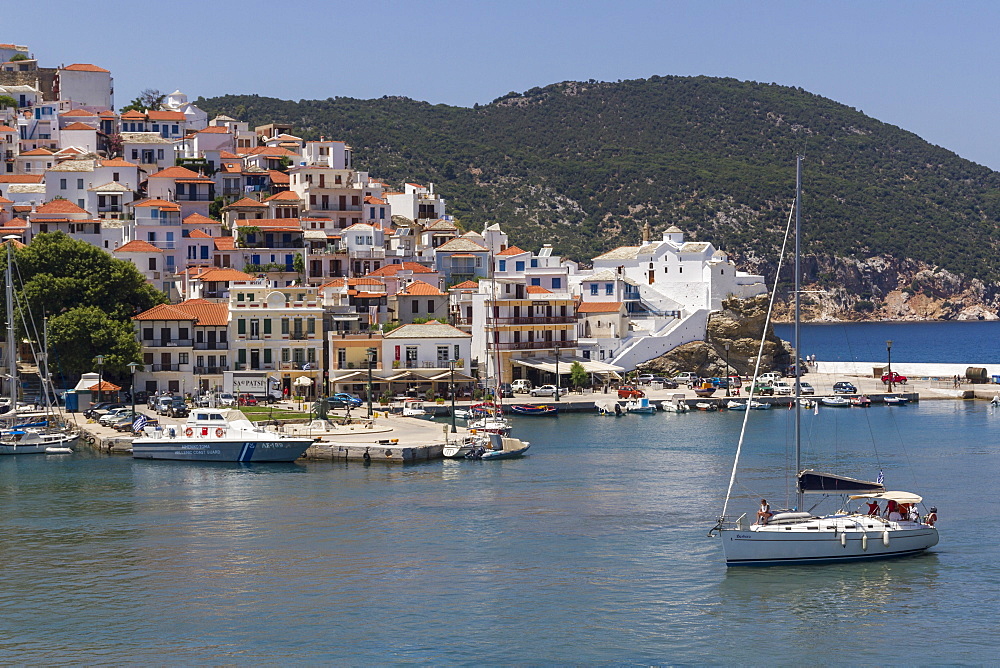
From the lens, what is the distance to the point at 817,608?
39.1 metres

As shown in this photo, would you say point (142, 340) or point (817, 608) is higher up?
point (142, 340)

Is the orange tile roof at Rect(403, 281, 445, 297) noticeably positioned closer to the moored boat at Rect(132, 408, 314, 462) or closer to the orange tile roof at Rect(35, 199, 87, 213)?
the orange tile roof at Rect(35, 199, 87, 213)

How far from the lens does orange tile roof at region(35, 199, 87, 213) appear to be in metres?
111

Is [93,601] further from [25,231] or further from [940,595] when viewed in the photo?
[25,231]

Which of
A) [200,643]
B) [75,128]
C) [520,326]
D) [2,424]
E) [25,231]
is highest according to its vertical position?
[75,128]

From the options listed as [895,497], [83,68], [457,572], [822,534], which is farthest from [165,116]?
[822,534]

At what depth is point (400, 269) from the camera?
110375mm

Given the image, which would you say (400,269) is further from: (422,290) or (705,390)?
(705,390)

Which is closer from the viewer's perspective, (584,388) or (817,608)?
(817,608)

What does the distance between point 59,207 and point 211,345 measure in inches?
1142

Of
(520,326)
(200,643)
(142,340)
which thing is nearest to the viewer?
(200,643)

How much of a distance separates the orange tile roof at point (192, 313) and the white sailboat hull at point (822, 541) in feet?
183

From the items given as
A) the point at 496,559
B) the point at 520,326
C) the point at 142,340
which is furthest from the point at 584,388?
the point at 496,559

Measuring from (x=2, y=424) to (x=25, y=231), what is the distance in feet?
128
